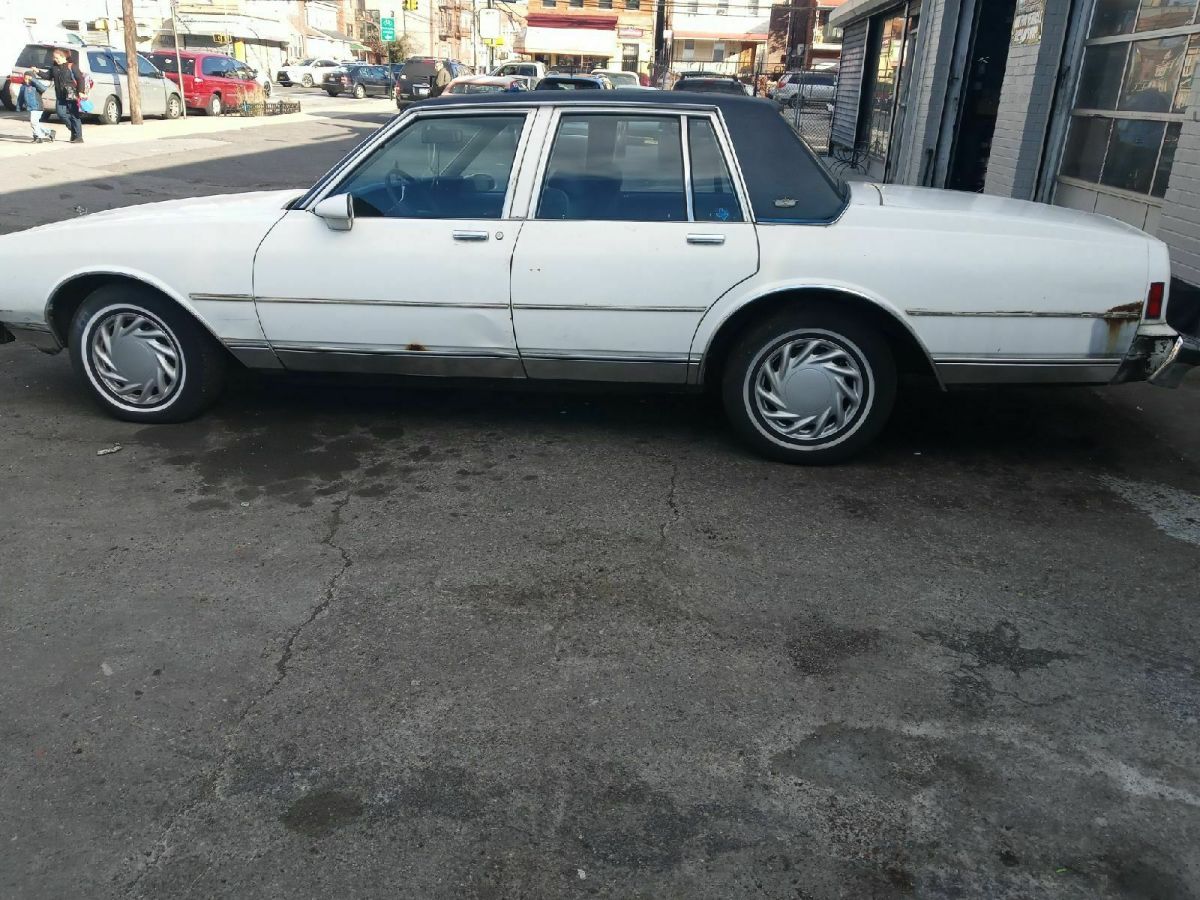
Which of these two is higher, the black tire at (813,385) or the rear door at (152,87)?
the rear door at (152,87)

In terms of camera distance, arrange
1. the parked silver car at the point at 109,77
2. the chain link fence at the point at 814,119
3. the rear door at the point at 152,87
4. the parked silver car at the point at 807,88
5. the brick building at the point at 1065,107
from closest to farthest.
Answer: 1. the brick building at the point at 1065,107
2. the parked silver car at the point at 109,77
3. the rear door at the point at 152,87
4. the chain link fence at the point at 814,119
5. the parked silver car at the point at 807,88

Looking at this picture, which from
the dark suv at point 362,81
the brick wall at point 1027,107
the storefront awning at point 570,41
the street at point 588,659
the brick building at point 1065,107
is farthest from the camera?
the storefront awning at point 570,41

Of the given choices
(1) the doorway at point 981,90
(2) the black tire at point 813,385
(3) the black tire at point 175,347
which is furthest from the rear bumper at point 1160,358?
(1) the doorway at point 981,90

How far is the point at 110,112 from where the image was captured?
23.0m

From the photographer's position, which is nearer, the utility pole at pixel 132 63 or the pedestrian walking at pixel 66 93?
the pedestrian walking at pixel 66 93

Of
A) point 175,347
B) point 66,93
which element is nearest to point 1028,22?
point 175,347

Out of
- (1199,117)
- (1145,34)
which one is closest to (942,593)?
(1199,117)

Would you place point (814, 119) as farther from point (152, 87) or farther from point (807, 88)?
point (152, 87)

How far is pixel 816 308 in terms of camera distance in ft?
14.2

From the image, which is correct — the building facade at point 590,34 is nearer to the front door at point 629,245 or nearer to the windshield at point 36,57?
the windshield at point 36,57

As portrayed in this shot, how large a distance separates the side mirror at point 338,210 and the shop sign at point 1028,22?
23.7 feet

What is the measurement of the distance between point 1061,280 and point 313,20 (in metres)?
79.2

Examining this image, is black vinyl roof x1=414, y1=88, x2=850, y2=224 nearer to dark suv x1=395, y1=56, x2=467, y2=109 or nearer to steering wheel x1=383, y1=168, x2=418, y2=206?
steering wheel x1=383, y1=168, x2=418, y2=206

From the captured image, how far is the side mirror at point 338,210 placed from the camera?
4414 mm
